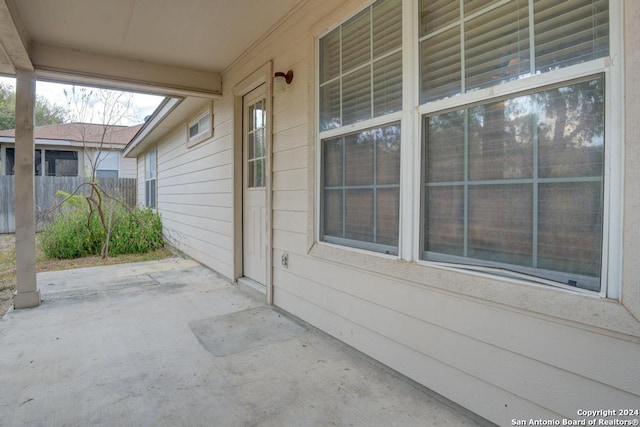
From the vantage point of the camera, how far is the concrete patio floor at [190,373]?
1.79 meters

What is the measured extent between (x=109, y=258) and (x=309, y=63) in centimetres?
541

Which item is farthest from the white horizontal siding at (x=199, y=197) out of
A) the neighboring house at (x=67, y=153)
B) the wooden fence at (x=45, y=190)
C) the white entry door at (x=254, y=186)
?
the neighboring house at (x=67, y=153)

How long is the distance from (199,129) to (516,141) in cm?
532

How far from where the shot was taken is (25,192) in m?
3.48

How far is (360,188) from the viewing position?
2.47 m

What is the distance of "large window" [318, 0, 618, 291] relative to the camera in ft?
4.52

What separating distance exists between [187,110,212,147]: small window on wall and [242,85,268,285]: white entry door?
121 centimetres

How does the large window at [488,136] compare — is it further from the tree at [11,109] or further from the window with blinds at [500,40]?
the tree at [11,109]

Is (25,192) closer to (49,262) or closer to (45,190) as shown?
(49,262)

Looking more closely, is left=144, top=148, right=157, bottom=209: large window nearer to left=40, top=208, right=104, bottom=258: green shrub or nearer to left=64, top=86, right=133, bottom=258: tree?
left=64, top=86, right=133, bottom=258: tree

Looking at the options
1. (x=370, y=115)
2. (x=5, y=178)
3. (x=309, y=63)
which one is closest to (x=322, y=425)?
(x=370, y=115)

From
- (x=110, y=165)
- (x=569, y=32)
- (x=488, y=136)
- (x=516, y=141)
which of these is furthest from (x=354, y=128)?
(x=110, y=165)

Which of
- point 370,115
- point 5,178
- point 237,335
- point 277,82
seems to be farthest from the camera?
point 5,178

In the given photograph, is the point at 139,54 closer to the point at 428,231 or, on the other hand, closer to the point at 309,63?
the point at 309,63
